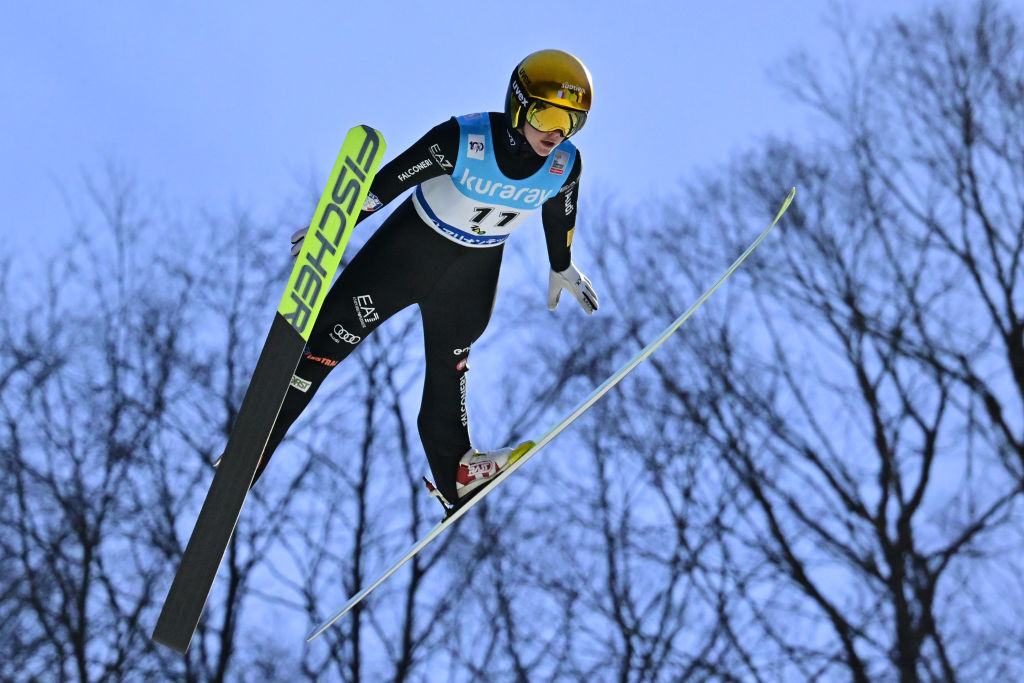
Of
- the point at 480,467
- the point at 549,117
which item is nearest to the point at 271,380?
the point at 480,467

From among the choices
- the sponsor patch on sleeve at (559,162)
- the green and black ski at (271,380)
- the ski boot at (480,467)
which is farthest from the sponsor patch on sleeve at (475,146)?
the ski boot at (480,467)

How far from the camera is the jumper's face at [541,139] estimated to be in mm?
4156

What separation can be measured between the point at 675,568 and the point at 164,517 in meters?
5.45

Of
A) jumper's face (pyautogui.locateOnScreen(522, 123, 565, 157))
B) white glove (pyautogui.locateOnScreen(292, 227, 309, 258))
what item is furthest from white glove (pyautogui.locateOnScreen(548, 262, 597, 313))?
white glove (pyautogui.locateOnScreen(292, 227, 309, 258))

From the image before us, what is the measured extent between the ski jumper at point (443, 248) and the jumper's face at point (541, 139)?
0.07 meters

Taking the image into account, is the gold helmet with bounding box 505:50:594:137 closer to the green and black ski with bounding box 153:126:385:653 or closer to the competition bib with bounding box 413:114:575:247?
the competition bib with bounding box 413:114:575:247

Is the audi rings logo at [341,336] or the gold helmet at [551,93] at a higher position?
the gold helmet at [551,93]

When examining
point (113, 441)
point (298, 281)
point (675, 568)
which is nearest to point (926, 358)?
point (675, 568)

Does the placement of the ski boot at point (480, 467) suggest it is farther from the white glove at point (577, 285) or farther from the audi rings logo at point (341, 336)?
the audi rings logo at point (341, 336)

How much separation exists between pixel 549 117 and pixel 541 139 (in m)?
0.10

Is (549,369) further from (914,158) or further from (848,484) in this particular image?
(914,158)

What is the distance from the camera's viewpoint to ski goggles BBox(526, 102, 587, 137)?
409cm

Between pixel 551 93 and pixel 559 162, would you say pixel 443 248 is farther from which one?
pixel 551 93

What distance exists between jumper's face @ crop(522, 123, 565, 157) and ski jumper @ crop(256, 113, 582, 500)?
0.07m
